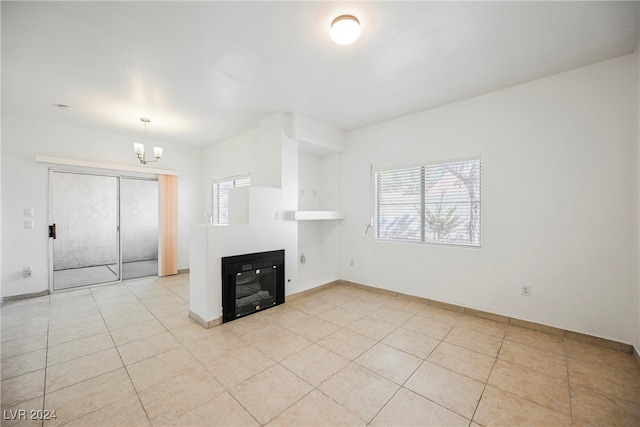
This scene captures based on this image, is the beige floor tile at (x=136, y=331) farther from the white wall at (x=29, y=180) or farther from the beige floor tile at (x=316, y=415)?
the white wall at (x=29, y=180)

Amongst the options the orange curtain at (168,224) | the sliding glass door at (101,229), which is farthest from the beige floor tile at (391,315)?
the sliding glass door at (101,229)

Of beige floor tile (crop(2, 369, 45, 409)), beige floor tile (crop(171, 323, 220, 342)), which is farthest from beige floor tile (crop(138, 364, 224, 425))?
beige floor tile (crop(2, 369, 45, 409))

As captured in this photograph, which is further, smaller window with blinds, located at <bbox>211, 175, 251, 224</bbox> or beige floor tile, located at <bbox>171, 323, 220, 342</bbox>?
smaller window with blinds, located at <bbox>211, 175, 251, 224</bbox>

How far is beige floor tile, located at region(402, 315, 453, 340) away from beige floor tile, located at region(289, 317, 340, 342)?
900 mm

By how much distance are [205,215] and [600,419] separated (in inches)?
256

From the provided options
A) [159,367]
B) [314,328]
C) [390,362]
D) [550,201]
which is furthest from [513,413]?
[159,367]

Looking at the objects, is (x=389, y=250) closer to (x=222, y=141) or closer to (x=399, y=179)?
(x=399, y=179)

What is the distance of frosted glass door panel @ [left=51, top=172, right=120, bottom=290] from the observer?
18.4 ft

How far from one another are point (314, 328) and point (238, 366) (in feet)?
3.29

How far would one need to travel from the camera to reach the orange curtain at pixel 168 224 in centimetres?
550

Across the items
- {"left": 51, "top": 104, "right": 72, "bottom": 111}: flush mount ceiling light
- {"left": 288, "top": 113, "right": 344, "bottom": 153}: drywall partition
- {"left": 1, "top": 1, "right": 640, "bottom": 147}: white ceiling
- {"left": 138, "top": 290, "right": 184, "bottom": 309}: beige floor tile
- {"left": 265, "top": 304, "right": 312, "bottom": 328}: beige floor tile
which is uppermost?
{"left": 51, "top": 104, "right": 72, "bottom": 111}: flush mount ceiling light

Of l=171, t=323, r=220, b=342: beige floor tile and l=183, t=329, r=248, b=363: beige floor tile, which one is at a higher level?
l=183, t=329, r=248, b=363: beige floor tile

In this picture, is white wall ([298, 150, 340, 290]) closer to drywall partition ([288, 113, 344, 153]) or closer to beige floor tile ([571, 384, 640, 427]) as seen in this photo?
drywall partition ([288, 113, 344, 153])

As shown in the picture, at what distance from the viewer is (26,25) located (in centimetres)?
208
